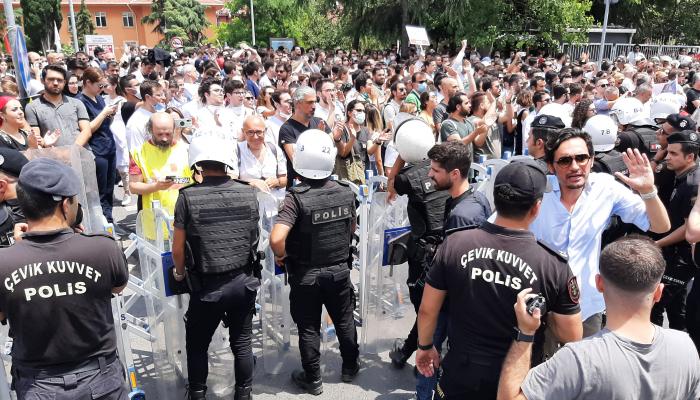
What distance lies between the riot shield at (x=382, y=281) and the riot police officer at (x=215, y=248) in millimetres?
1093

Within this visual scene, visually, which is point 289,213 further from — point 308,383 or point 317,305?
point 308,383

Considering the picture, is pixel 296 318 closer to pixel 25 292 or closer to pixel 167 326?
pixel 167 326

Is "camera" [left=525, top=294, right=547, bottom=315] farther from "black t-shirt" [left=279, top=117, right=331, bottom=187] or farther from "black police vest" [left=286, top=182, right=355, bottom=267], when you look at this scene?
"black t-shirt" [left=279, top=117, right=331, bottom=187]

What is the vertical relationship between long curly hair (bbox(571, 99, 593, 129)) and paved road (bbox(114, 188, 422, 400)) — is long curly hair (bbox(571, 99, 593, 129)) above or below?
above

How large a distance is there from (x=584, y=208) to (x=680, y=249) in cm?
132

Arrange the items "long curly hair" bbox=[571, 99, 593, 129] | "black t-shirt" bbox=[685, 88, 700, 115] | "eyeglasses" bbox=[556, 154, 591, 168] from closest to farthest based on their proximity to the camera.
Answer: "eyeglasses" bbox=[556, 154, 591, 168] < "long curly hair" bbox=[571, 99, 593, 129] < "black t-shirt" bbox=[685, 88, 700, 115]

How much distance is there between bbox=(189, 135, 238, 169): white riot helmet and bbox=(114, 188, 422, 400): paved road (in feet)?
5.74

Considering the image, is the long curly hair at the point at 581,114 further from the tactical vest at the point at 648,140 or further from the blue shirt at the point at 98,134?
the blue shirt at the point at 98,134

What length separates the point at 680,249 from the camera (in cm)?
392

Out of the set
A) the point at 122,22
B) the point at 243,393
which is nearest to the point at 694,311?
the point at 243,393

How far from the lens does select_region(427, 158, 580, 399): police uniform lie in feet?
7.75

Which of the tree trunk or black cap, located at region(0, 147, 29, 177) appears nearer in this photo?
black cap, located at region(0, 147, 29, 177)

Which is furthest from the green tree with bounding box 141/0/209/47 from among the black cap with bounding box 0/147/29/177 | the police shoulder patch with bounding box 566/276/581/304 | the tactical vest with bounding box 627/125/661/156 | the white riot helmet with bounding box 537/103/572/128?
the police shoulder patch with bounding box 566/276/581/304

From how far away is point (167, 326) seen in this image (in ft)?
13.1
